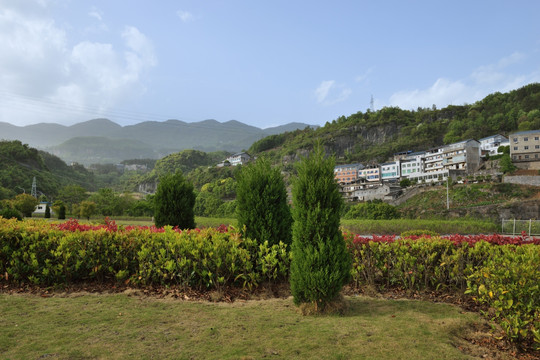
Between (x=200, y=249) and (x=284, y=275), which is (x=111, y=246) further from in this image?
(x=284, y=275)

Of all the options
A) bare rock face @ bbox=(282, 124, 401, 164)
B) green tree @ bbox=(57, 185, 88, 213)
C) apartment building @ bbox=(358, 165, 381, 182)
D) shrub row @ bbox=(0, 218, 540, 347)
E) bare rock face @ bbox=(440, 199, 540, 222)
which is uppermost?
bare rock face @ bbox=(282, 124, 401, 164)

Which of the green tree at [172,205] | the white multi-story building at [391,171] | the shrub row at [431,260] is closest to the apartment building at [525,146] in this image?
the white multi-story building at [391,171]

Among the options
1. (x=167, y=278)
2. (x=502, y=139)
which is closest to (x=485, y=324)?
(x=167, y=278)

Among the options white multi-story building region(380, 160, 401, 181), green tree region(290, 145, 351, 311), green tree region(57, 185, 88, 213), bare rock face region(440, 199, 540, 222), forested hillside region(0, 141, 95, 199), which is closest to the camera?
green tree region(290, 145, 351, 311)

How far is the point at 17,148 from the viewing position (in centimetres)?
7962

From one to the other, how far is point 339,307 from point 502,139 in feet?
283

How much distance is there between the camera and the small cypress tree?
5926 millimetres

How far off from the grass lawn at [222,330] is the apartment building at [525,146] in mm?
68261

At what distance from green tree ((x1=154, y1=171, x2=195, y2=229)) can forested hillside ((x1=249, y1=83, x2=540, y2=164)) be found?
2955 inches

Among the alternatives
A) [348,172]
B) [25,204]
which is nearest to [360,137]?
[348,172]

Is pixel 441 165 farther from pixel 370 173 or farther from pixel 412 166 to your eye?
pixel 370 173

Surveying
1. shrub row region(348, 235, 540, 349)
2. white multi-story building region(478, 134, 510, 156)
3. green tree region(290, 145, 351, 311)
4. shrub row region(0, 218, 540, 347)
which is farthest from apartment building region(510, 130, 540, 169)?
green tree region(290, 145, 351, 311)

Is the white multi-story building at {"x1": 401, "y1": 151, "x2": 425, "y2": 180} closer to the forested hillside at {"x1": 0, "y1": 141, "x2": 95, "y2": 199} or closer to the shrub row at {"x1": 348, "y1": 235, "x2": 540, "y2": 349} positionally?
the shrub row at {"x1": 348, "y1": 235, "x2": 540, "y2": 349}

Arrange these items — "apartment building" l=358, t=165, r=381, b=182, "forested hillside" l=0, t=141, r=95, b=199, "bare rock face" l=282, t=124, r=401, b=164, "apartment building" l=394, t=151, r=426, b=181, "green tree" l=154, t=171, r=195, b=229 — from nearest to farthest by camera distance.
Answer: "green tree" l=154, t=171, r=195, b=229
"forested hillside" l=0, t=141, r=95, b=199
"apartment building" l=394, t=151, r=426, b=181
"apartment building" l=358, t=165, r=381, b=182
"bare rock face" l=282, t=124, r=401, b=164
